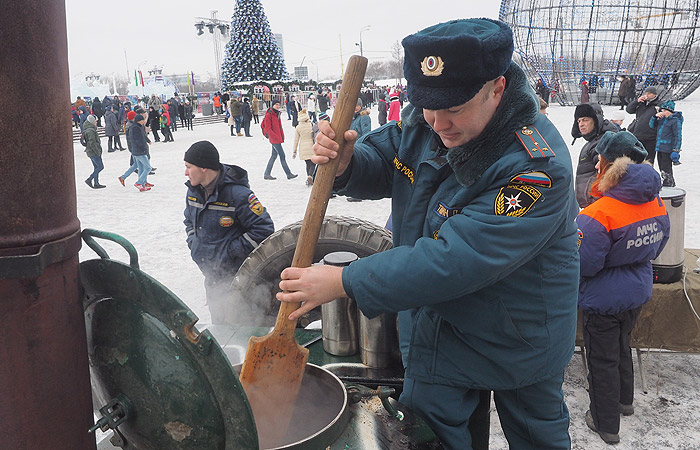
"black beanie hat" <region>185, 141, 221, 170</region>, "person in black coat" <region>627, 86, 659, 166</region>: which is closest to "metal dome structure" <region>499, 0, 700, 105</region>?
"person in black coat" <region>627, 86, 659, 166</region>

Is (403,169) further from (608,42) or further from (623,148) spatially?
(608,42)

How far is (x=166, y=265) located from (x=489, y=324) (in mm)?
5008

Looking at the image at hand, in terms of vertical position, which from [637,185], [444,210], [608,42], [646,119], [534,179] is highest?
[608,42]

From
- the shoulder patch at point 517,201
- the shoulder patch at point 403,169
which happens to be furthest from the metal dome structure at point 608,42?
the shoulder patch at point 517,201

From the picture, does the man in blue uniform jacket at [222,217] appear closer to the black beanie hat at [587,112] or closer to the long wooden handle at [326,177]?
the long wooden handle at [326,177]

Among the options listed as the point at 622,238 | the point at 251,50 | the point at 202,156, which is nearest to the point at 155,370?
the point at 622,238

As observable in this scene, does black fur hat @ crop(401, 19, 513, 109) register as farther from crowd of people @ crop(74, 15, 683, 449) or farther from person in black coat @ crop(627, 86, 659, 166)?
person in black coat @ crop(627, 86, 659, 166)

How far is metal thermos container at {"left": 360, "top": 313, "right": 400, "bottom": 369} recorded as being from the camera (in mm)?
2100

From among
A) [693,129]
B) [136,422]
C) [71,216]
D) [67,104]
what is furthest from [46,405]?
[693,129]

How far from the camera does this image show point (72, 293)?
1.15m

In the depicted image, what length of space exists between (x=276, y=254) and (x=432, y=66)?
1813mm

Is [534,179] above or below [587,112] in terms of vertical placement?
above

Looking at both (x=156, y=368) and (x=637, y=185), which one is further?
(x=637, y=185)

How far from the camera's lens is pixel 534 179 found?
139 centimetres
